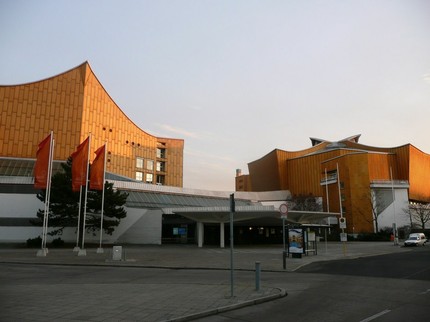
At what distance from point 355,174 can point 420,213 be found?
44.7 feet

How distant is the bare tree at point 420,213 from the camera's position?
72894mm

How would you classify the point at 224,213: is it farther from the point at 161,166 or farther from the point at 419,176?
the point at 419,176

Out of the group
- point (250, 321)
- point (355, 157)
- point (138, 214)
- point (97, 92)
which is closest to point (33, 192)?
point (138, 214)

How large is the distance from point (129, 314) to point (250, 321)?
8.43 ft

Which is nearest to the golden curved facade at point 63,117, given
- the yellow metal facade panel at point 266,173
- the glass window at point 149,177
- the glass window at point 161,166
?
the glass window at point 149,177

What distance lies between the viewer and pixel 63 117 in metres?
62.2

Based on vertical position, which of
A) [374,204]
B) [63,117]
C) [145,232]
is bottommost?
[145,232]

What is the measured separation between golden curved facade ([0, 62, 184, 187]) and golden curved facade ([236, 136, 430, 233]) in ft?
139

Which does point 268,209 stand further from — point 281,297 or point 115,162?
point 115,162

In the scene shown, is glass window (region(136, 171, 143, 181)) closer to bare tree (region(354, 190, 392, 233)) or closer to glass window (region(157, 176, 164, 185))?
glass window (region(157, 176, 164, 185))

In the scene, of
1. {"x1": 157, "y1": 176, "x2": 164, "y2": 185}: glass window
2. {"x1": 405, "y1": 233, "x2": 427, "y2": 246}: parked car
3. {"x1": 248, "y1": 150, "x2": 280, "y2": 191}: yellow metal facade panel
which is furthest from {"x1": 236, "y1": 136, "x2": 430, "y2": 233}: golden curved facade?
{"x1": 157, "y1": 176, "x2": 164, "y2": 185}: glass window

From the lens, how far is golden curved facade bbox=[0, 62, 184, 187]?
59.8m

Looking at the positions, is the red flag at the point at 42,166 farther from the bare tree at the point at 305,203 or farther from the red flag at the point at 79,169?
the bare tree at the point at 305,203

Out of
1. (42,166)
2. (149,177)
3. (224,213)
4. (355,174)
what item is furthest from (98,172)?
(355,174)
